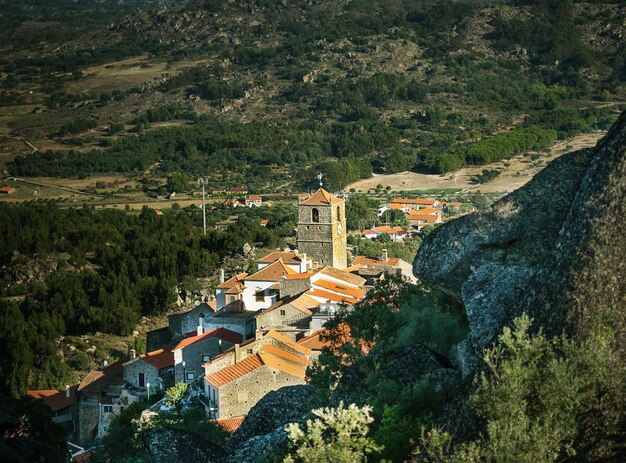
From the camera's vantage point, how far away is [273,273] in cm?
3491

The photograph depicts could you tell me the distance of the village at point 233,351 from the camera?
23.9 meters

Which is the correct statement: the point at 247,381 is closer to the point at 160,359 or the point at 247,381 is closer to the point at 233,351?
the point at 233,351

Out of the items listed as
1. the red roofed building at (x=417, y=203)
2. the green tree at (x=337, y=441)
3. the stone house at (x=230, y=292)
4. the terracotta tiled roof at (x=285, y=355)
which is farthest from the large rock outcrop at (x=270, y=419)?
the red roofed building at (x=417, y=203)

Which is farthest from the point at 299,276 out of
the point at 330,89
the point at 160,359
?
the point at 330,89

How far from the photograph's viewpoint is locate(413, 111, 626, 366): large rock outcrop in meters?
8.05

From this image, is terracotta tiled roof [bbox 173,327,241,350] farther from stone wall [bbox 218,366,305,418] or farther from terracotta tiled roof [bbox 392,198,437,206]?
terracotta tiled roof [bbox 392,198,437,206]

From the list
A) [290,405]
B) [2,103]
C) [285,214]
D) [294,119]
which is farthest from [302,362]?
[2,103]

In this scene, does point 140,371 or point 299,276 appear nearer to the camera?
point 140,371

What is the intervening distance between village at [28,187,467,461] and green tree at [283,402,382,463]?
1155 cm

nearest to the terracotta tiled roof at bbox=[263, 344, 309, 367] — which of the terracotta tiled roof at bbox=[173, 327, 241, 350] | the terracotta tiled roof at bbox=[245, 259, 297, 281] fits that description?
the terracotta tiled roof at bbox=[173, 327, 241, 350]

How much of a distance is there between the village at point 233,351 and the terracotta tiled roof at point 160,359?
1.2 inches

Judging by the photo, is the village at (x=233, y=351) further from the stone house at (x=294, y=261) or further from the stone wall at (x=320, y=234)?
the stone wall at (x=320, y=234)

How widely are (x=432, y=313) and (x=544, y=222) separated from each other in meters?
2.01

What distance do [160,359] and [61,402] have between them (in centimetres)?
440
